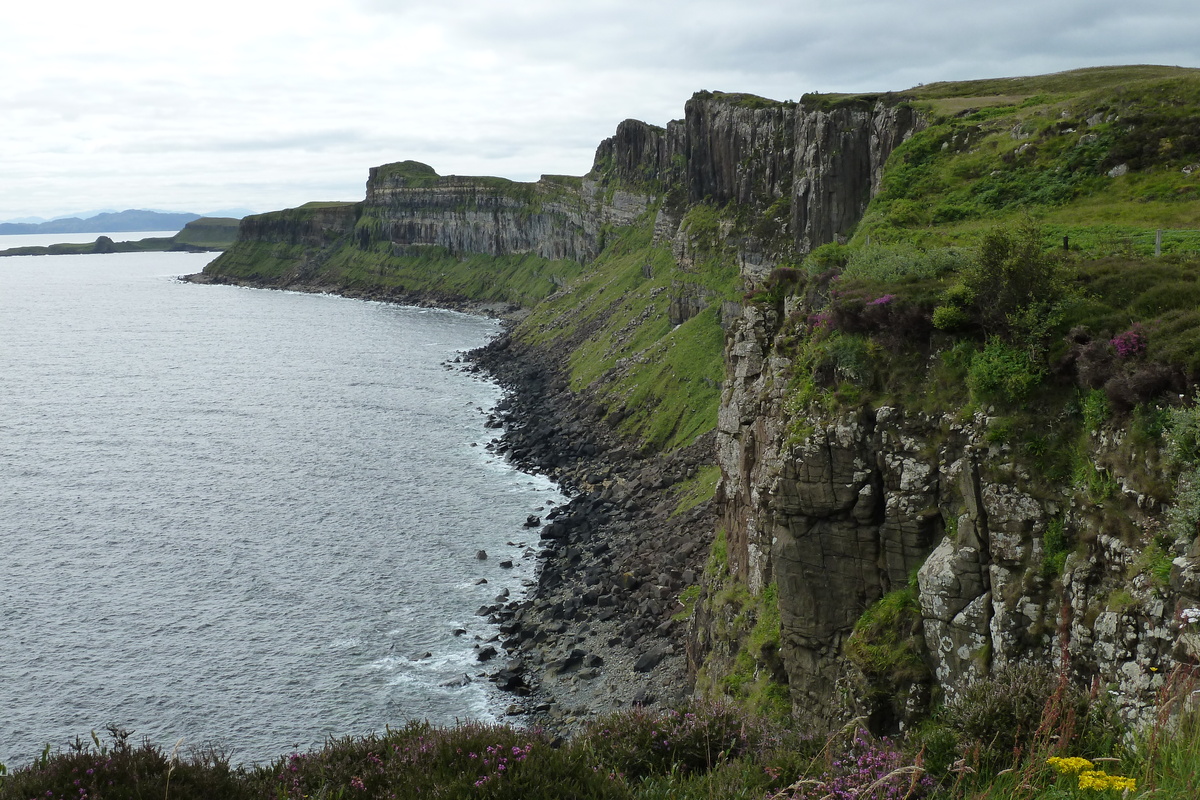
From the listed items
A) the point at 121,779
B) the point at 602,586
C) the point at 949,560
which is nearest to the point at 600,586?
the point at 602,586

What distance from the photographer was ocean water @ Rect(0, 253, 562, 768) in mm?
44250

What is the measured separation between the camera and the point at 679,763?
1548 centimetres

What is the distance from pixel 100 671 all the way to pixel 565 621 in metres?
25.4

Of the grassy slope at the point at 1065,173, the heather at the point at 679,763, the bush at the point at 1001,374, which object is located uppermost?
the grassy slope at the point at 1065,173

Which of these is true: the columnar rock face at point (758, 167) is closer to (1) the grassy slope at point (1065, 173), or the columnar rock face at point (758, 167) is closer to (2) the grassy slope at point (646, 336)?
(2) the grassy slope at point (646, 336)

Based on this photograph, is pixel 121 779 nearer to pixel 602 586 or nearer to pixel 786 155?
pixel 602 586

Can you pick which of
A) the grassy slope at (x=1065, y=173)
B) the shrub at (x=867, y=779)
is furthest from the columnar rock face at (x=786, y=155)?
the shrub at (x=867, y=779)

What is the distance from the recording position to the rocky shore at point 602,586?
43125 millimetres

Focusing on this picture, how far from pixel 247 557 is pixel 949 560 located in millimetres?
53718

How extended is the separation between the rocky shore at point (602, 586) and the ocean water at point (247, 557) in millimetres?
2267

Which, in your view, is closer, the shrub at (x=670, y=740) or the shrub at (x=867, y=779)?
the shrub at (x=867, y=779)

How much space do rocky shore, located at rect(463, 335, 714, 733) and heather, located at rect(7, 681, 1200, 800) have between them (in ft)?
77.5

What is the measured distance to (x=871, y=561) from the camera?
24.5 metres

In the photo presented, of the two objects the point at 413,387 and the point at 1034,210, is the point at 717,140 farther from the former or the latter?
the point at 1034,210
